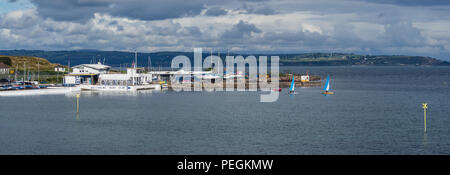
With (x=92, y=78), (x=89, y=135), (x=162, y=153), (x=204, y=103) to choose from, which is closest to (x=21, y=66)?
(x=92, y=78)

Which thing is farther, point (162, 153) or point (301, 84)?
point (301, 84)

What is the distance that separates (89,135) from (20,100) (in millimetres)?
49173

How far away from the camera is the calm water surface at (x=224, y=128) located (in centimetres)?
4116

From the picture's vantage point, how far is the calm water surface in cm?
4116

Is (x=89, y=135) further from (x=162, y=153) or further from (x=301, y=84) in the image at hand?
(x=301, y=84)

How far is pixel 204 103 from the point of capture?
280ft

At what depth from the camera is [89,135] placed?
4797cm

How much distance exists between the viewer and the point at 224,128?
53.1m

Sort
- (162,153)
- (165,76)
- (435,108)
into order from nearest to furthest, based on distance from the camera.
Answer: (162,153) < (435,108) < (165,76)
